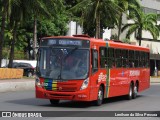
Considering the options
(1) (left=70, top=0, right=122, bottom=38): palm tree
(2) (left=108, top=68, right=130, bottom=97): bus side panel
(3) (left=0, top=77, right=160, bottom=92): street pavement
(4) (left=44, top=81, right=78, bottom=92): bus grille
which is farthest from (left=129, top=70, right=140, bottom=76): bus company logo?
(1) (left=70, top=0, right=122, bottom=38): palm tree

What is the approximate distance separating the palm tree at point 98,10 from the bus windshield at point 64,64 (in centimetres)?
2787

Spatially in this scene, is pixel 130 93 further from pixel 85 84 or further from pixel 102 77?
pixel 85 84

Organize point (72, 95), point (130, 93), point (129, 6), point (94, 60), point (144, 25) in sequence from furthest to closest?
point (144, 25) → point (129, 6) → point (130, 93) → point (94, 60) → point (72, 95)

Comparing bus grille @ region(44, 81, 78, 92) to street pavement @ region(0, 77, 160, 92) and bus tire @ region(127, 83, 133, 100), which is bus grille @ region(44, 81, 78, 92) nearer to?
bus tire @ region(127, 83, 133, 100)

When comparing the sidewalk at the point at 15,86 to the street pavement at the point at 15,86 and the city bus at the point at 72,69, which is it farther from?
the city bus at the point at 72,69

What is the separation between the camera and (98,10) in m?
47.4

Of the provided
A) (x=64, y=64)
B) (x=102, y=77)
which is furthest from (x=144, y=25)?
(x=64, y=64)

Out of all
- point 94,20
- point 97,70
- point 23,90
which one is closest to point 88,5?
point 94,20

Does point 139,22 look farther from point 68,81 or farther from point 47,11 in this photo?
point 68,81

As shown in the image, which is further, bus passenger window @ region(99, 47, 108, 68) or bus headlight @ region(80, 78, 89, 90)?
bus passenger window @ region(99, 47, 108, 68)

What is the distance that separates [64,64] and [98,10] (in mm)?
29106

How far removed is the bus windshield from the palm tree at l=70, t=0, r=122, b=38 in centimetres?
2787

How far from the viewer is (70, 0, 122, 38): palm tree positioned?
4681 cm

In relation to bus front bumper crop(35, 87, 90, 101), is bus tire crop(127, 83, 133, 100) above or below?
below
